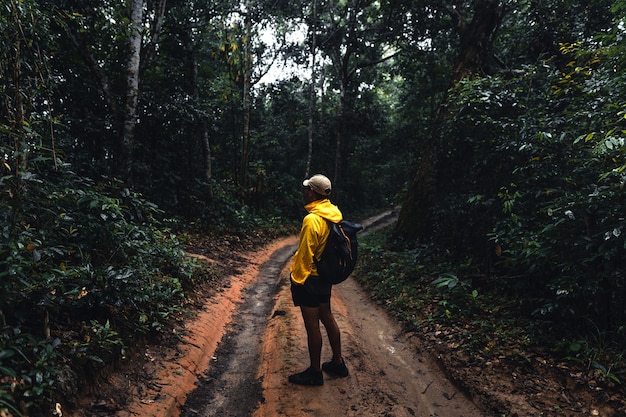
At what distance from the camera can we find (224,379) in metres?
4.00

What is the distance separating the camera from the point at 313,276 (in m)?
3.50

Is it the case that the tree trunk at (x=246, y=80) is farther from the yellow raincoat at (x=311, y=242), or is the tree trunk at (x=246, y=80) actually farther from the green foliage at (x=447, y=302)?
the yellow raincoat at (x=311, y=242)

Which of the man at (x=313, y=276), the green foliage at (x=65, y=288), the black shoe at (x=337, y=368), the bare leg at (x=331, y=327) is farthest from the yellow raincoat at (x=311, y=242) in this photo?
the green foliage at (x=65, y=288)

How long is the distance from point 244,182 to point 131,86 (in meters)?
7.81

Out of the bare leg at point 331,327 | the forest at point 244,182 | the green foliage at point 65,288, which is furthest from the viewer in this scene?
the bare leg at point 331,327

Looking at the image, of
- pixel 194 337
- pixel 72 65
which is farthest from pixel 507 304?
pixel 72 65

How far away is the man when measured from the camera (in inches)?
136

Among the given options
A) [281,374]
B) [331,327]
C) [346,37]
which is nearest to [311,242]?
[331,327]

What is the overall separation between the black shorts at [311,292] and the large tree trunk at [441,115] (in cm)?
674

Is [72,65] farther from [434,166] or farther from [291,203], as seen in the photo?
[291,203]

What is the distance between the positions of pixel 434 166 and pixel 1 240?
9123 mm

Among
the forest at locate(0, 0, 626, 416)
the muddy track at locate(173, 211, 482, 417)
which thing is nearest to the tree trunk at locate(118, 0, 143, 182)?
the forest at locate(0, 0, 626, 416)

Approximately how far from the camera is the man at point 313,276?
11.3 ft

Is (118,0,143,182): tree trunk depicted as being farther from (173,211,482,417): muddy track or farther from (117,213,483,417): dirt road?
(173,211,482,417): muddy track
